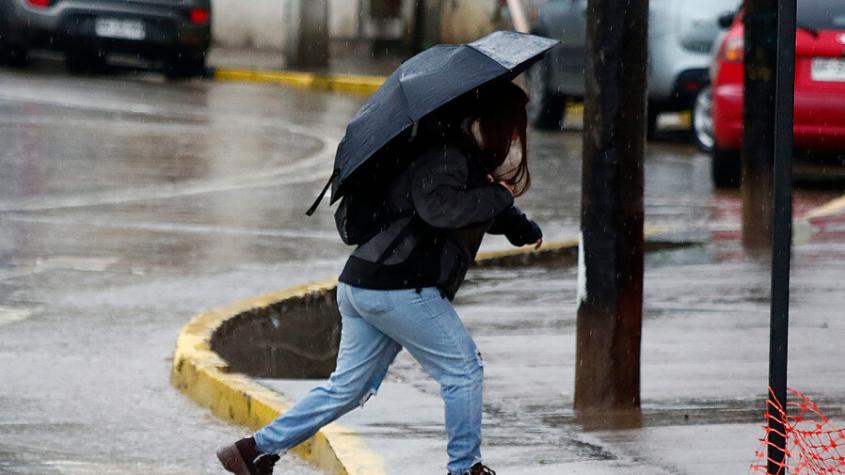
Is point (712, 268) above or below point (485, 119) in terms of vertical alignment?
below

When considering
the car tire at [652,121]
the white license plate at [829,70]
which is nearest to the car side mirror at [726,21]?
the white license plate at [829,70]

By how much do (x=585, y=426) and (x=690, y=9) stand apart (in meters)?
11.3

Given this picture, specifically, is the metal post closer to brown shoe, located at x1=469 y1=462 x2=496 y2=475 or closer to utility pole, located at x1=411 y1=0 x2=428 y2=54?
brown shoe, located at x1=469 y1=462 x2=496 y2=475

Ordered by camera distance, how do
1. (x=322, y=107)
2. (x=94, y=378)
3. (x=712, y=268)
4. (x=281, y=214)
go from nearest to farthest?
(x=94, y=378)
(x=712, y=268)
(x=281, y=214)
(x=322, y=107)

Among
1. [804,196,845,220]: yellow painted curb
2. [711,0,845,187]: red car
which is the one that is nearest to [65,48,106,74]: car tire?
[711,0,845,187]: red car

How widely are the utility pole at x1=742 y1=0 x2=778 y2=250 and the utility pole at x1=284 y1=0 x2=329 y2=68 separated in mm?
15679

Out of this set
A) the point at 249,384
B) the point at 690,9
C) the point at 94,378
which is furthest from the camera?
the point at 690,9

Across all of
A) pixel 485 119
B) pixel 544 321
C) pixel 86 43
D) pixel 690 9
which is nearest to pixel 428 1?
pixel 86 43

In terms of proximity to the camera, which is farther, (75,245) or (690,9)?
(690,9)

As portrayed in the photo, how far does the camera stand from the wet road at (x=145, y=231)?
6820 mm

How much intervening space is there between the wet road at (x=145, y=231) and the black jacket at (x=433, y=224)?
50.6 inches

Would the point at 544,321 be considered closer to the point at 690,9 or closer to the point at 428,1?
the point at 690,9

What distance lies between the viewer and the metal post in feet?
14.3

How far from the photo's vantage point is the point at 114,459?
6270 mm
